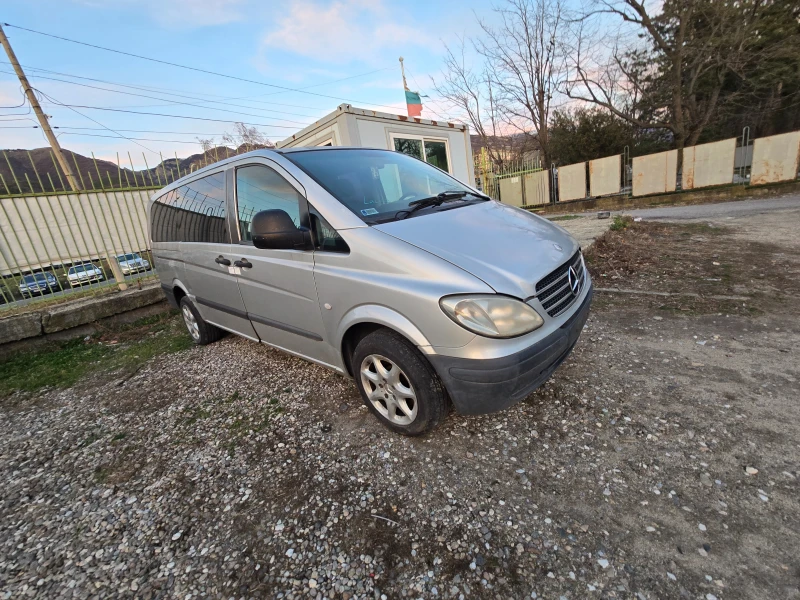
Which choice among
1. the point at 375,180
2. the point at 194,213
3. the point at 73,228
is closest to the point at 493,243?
the point at 375,180

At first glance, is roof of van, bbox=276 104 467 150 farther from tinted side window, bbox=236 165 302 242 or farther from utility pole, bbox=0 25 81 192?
utility pole, bbox=0 25 81 192

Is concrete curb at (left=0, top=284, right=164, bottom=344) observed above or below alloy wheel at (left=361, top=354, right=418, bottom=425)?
above

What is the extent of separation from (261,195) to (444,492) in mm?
2323

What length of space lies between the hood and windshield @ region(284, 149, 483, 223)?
0.22 metres

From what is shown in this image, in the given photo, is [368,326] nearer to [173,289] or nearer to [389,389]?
[389,389]

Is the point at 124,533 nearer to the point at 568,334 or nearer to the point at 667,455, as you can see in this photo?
the point at 568,334

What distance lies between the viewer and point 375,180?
2.63 metres

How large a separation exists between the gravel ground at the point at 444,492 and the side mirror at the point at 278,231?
1.24 m

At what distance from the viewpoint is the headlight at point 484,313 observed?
5.60 feet

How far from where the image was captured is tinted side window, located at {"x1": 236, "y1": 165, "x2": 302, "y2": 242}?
7.84ft

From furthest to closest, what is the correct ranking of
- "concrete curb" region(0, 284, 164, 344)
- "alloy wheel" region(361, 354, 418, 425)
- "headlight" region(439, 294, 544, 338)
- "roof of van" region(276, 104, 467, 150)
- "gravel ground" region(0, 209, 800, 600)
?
"roof of van" region(276, 104, 467, 150) < "concrete curb" region(0, 284, 164, 344) < "alloy wheel" region(361, 354, 418, 425) < "headlight" region(439, 294, 544, 338) < "gravel ground" region(0, 209, 800, 600)

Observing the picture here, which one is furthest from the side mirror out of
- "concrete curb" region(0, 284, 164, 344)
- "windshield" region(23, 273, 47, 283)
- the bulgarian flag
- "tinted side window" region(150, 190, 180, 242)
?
the bulgarian flag

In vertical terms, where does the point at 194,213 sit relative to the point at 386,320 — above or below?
above

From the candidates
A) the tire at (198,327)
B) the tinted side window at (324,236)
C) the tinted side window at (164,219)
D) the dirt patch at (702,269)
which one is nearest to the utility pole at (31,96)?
the tinted side window at (164,219)
